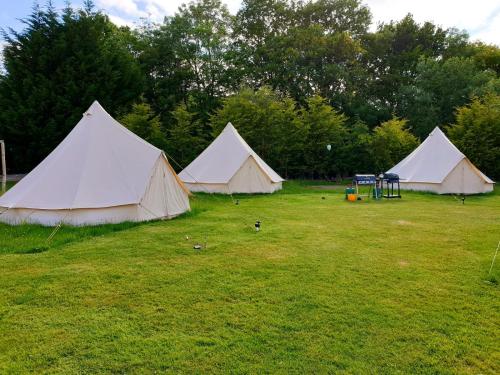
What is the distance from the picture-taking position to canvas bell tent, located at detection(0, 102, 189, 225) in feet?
27.4

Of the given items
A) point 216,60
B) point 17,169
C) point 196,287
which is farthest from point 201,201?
point 216,60

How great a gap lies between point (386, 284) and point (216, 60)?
2664 centimetres

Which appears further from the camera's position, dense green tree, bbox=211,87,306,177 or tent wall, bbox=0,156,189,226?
dense green tree, bbox=211,87,306,177

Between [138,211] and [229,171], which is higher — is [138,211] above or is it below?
below

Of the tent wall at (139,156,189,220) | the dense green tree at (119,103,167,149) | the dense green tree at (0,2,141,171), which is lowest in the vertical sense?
the tent wall at (139,156,189,220)

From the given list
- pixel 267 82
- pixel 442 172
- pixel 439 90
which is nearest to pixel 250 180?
pixel 442 172

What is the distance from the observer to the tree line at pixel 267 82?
787 inches

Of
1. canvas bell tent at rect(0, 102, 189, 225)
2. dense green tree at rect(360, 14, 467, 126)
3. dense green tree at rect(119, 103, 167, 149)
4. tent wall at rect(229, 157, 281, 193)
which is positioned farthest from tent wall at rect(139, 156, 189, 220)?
dense green tree at rect(360, 14, 467, 126)

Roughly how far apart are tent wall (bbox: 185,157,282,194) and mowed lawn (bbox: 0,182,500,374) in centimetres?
700

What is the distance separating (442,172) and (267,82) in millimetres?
16961

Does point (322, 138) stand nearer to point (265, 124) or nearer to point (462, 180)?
point (265, 124)

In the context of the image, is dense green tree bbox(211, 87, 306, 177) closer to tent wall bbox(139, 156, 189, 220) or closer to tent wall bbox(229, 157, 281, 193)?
tent wall bbox(229, 157, 281, 193)

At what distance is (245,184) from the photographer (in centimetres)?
1516

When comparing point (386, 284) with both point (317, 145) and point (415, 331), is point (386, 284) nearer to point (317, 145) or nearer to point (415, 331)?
point (415, 331)
